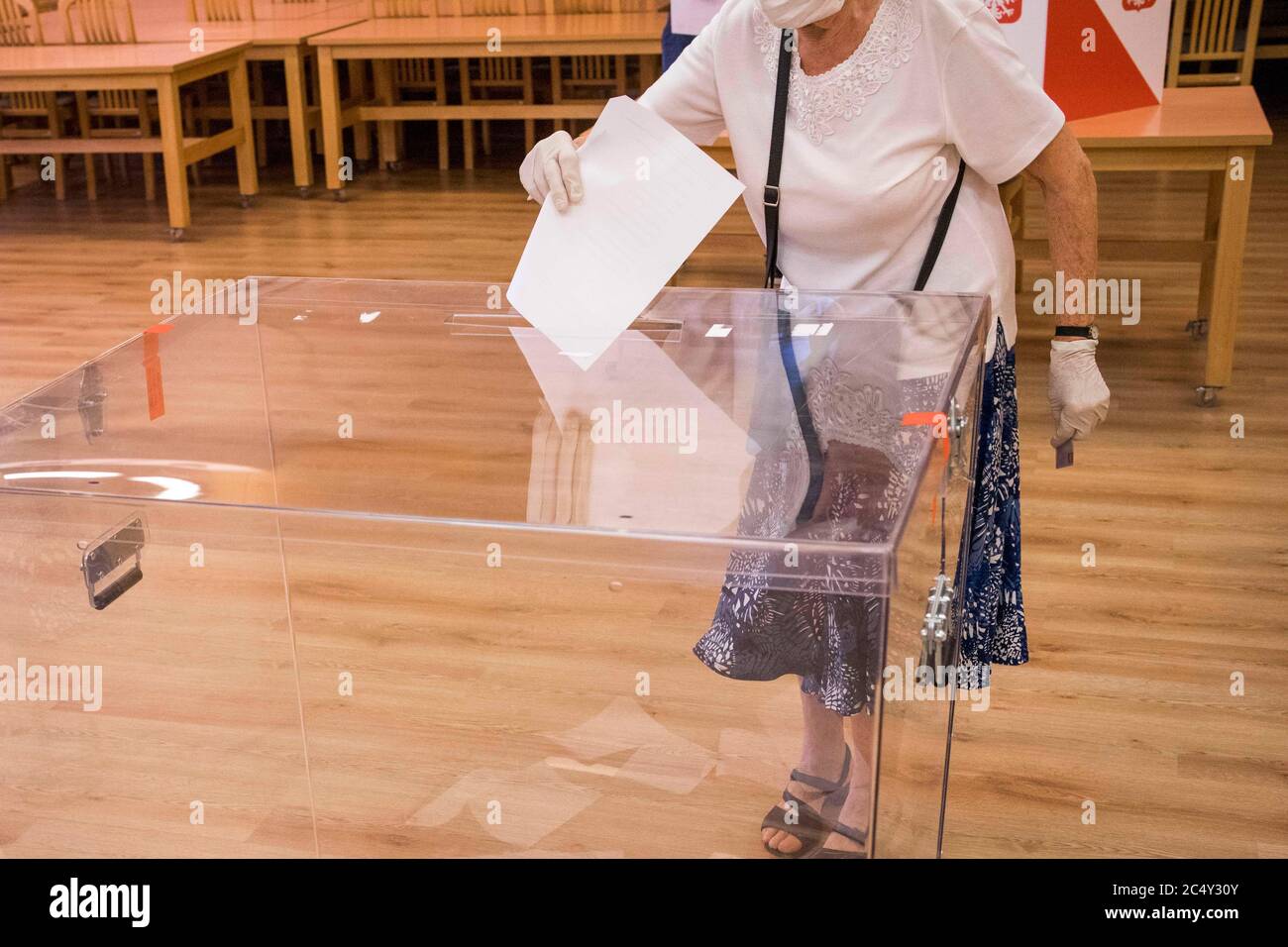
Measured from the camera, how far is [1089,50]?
147 inches

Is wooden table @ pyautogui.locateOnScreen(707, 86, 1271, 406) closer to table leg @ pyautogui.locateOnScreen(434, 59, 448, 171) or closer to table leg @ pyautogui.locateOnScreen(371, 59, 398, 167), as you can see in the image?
table leg @ pyautogui.locateOnScreen(434, 59, 448, 171)

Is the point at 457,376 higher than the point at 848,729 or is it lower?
higher

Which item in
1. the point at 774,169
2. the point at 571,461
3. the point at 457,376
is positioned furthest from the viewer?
the point at 457,376

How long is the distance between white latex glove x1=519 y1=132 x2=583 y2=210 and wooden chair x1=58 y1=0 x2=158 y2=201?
4826 mm

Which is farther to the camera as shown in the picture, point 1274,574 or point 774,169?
point 1274,574

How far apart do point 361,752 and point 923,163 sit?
933 millimetres

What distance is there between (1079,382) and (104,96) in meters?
6.16

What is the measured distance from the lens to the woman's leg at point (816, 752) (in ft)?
4.34

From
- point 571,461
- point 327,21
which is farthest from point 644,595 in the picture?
point 327,21

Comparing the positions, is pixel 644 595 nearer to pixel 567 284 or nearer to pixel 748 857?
pixel 748 857

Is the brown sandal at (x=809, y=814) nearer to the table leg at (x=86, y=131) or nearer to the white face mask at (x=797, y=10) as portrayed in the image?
the white face mask at (x=797, y=10)

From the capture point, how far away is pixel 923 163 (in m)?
1.47
